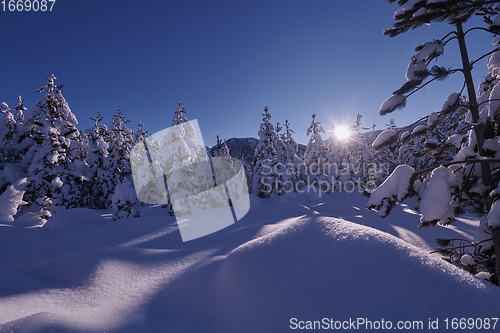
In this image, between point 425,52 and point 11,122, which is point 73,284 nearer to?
point 425,52

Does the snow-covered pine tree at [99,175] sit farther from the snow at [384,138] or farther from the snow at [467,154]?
the snow at [467,154]

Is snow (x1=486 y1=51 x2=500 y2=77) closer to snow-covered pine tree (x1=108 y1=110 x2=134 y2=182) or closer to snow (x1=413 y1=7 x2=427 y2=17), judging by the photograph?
snow (x1=413 y1=7 x2=427 y2=17)

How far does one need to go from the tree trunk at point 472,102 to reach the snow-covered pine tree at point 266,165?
16.9 m

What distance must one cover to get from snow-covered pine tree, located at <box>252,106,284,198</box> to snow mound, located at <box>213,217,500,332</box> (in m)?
17.1

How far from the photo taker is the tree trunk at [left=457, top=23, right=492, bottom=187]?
2736mm

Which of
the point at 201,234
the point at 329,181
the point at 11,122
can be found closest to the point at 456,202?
the point at 201,234

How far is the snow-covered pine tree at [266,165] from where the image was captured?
65.1ft

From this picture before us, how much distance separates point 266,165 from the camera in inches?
789

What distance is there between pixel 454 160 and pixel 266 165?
1721cm

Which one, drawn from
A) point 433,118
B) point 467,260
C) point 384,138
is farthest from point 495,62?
point 467,260

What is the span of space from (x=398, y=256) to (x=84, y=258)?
194 inches

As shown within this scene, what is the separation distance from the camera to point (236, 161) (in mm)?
18547

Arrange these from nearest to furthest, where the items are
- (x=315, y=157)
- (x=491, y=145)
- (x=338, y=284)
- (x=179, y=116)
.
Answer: (x=338, y=284) → (x=491, y=145) → (x=179, y=116) → (x=315, y=157)

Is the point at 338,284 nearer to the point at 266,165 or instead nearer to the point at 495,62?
the point at 495,62
